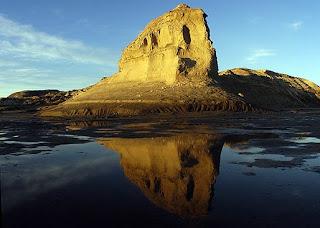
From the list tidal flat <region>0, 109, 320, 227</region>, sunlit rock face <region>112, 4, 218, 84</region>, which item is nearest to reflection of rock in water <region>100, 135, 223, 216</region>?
tidal flat <region>0, 109, 320, 227</region>

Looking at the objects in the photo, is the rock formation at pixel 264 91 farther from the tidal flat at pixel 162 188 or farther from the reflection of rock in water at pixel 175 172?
the tidal flat at pixel 162 188

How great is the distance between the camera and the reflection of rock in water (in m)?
5.36

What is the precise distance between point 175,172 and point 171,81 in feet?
151

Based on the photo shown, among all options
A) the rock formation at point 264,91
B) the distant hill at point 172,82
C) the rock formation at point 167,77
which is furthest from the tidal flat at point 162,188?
the rock formation at point 264,91

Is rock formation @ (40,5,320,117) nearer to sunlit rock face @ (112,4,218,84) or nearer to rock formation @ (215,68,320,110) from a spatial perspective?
sunlit rock face @ (112,4,218,84)

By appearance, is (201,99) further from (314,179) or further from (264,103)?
(314,179)

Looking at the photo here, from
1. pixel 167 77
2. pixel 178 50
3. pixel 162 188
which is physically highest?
pixel 178 50

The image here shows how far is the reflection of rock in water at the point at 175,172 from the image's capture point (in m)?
5.36

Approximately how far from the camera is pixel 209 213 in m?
4.75

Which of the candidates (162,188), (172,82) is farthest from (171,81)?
(162,188)

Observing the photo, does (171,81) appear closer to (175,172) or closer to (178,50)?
(178,50)

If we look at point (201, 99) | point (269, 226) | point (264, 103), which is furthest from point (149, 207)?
point (264, 103)

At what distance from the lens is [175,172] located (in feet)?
25.0

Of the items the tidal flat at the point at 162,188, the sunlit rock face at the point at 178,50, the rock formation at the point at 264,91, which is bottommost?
the tidal flat at the point at 162,188
